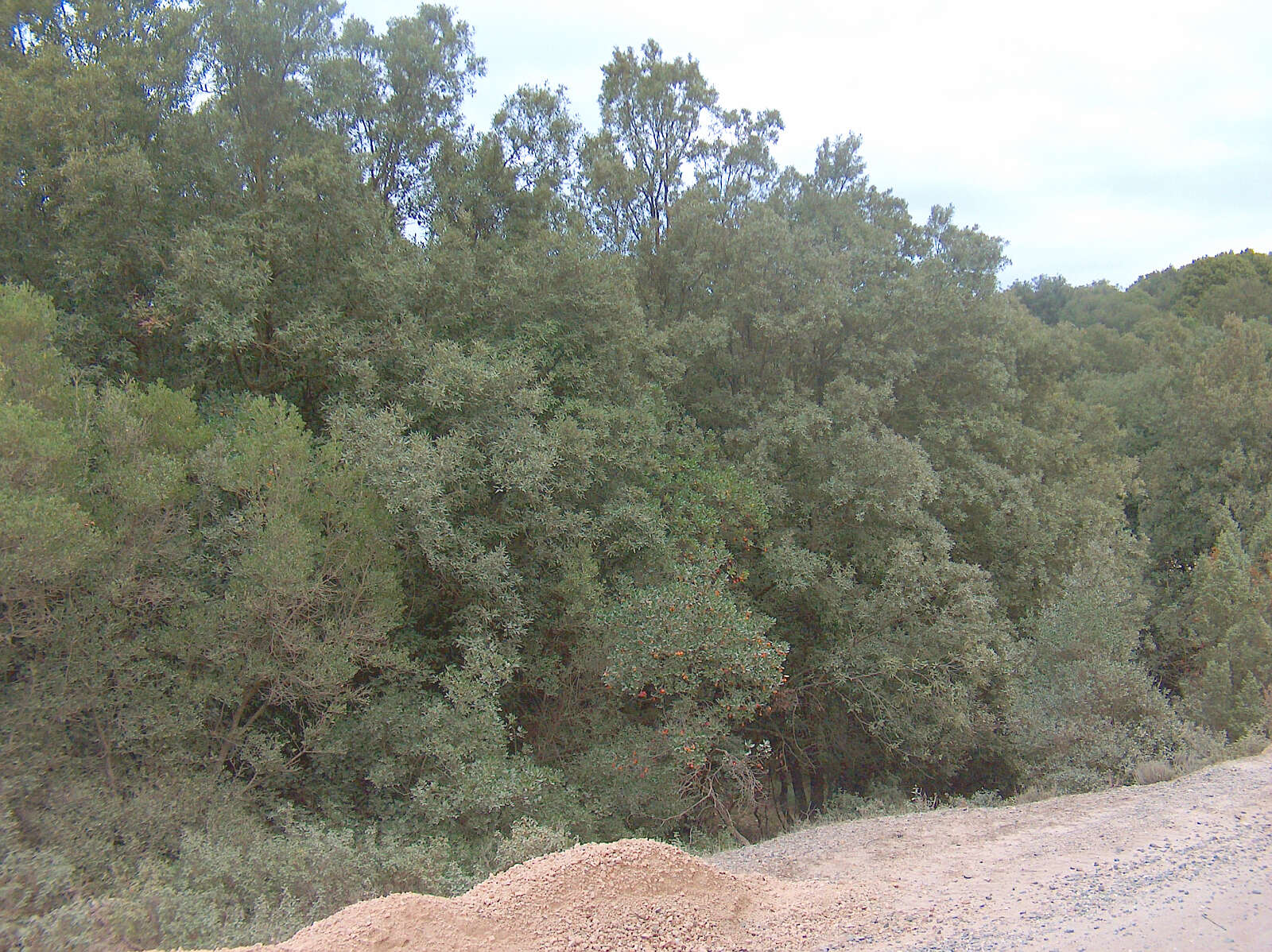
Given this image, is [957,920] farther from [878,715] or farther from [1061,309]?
[1061,309]

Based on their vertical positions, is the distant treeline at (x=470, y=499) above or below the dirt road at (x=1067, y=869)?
above

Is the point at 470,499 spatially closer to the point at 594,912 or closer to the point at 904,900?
the point at 594,912

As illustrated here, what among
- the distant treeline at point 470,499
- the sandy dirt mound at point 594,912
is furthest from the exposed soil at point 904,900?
the distant treeline at point 470,499

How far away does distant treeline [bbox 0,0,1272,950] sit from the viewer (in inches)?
358

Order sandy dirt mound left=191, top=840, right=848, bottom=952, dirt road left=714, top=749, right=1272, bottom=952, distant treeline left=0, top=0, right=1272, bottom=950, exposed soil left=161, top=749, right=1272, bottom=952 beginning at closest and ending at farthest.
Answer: sandy dirt mound left=191, top=840, right=848, bottom=952
exposed soil left=161, top=749, right=1272, bottom=952
dirt road left=714, top=749, right=1272, bottom=952
distant treeline left=0, top=0, right=1272, bottom=950

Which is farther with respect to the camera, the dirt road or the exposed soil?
the dirt road

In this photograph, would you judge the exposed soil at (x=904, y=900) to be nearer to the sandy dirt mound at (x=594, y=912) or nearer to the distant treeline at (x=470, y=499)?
the sandy dirt mound at (x=594, y=912)

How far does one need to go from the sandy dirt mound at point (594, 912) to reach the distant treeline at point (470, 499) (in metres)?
1.45

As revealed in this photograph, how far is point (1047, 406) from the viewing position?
19.2 m

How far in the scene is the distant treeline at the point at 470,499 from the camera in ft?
29.8

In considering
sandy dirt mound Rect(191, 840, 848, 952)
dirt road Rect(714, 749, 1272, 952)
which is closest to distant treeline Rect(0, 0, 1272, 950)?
sandy dirt mound Rect(191, 840, 848, 952)

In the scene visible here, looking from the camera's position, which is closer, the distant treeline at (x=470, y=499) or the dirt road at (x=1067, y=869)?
the dirt road at (x=1067, y=869)

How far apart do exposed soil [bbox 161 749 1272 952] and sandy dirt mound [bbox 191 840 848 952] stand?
12mm

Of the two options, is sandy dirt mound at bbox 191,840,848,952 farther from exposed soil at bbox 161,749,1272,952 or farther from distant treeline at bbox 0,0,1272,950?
distant treeline at bbox 0,0,1272,950
